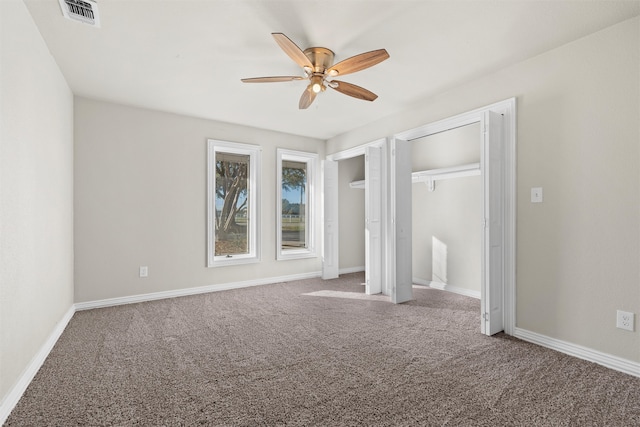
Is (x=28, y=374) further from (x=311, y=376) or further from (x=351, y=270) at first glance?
(x=351, y=270)

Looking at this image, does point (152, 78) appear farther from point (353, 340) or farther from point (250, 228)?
point (353, 340)

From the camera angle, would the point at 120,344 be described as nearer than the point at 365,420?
No

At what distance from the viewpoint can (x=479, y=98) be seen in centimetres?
334

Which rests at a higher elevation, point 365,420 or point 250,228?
point 250,228

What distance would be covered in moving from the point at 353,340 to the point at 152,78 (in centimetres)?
325

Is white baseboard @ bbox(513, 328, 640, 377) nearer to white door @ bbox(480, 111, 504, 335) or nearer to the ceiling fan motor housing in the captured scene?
white door @ bbox(480, 111, 504, 335)

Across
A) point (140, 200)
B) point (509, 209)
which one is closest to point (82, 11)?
point (140, 200)

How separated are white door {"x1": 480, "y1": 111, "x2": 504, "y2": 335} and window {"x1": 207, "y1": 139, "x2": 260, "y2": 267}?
3319 millimetres

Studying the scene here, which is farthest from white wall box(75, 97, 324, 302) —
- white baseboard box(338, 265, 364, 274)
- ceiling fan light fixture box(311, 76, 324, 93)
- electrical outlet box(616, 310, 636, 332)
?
electrical outlet box(616, 310, 636, 332)

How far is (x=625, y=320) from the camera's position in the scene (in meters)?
2.35

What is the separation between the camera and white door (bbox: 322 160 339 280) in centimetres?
556

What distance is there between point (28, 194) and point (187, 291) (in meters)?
2.59

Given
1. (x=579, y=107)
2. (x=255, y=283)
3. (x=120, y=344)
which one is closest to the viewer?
(x=579, y=107)

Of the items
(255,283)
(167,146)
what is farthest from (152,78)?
(255,283)
